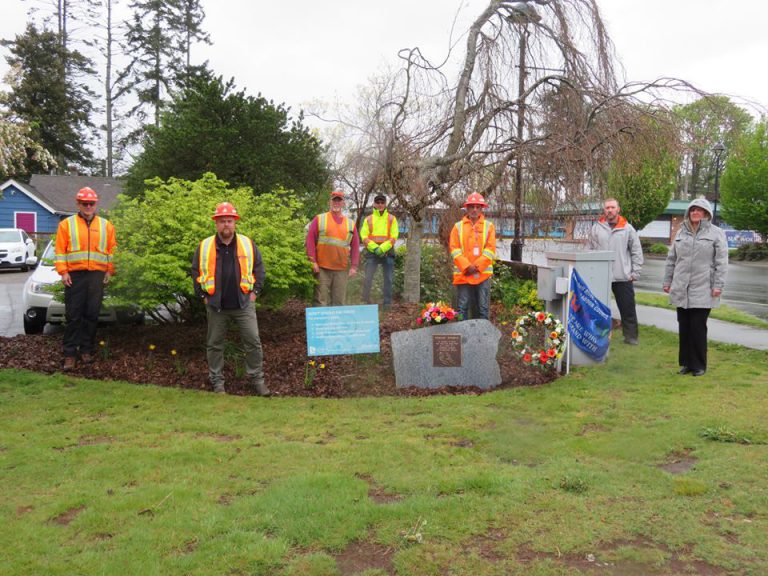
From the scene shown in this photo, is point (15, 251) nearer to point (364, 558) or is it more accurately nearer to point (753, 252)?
point (364, 558)

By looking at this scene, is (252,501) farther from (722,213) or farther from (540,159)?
(722,213)

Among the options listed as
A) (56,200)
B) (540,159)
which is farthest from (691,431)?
(56,200)

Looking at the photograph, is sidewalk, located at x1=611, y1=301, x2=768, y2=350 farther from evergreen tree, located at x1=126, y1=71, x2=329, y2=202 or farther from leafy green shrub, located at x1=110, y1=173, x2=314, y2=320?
evergreen tree, located at x1=126, y1=71, x2=329, y2=202

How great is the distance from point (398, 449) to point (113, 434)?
233 cm

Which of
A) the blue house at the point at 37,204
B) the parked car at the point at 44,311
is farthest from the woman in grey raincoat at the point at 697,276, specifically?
the blue house at the point at 37,204

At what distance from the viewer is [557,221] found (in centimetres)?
1044

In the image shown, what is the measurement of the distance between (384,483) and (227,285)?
122 inches

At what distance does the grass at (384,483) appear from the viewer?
3088 mm

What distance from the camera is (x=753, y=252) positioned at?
124 feet

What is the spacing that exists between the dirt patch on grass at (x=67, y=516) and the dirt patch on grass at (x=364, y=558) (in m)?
1.56

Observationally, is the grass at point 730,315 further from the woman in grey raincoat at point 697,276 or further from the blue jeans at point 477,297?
the blue jeans at point 477,297

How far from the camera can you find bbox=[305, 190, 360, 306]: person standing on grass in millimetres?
7992

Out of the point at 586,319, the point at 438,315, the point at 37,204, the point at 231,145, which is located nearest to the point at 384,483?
the point at 438,315

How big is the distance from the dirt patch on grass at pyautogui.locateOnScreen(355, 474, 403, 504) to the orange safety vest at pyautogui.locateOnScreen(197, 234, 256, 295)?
2.96 m
